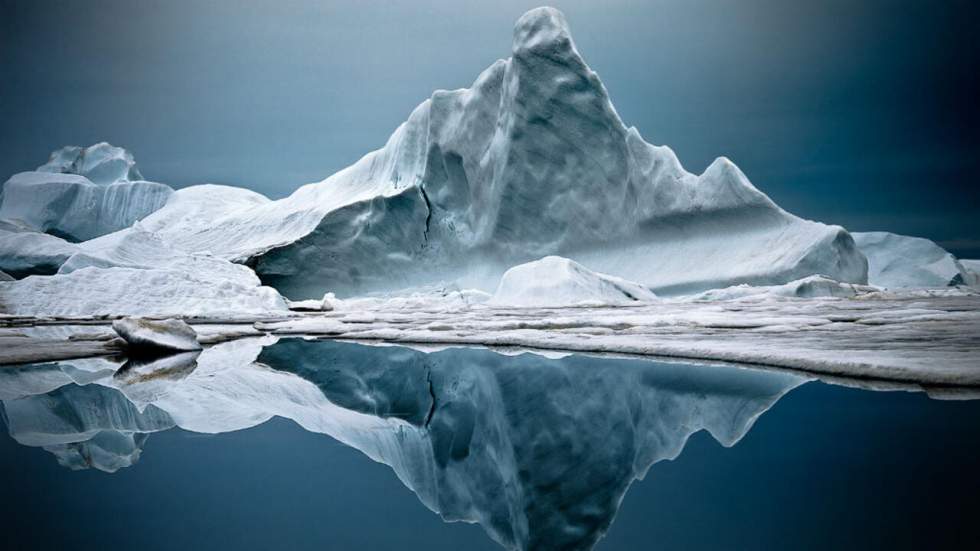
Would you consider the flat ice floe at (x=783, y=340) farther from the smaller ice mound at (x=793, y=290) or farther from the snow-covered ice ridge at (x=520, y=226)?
the smaller ice mound at (x=793, y=290)

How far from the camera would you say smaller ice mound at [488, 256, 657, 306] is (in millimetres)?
8922

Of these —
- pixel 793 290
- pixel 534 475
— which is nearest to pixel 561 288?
pixel 793 290

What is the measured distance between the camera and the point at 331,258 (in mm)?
13422

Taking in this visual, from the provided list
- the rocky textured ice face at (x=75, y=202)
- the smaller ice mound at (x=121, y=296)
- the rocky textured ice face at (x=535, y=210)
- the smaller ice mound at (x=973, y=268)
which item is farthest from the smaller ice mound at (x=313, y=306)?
the smaller ice mound at (x=973, y=268)

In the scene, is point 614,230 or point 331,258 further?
point 331,258

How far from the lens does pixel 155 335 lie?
3713mm

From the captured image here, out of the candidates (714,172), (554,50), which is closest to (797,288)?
(714,172)

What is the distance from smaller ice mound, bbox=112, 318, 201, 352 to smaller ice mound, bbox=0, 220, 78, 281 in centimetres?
910

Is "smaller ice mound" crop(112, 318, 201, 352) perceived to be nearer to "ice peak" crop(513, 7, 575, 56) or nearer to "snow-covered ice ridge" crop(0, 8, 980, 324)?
"snow-covered ice ridge" crop(0, 8, 980, 324)

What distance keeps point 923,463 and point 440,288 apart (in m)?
12.4

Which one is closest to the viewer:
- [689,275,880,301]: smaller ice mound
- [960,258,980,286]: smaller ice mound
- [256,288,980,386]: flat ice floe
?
[256,288,980,386]: flat ice floe

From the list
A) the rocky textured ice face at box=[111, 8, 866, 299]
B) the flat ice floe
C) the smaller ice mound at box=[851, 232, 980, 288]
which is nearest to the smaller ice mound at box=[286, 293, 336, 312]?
the rocky textured ice face at box=[111, 8, 866, 299]

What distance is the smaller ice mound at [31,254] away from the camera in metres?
11.5

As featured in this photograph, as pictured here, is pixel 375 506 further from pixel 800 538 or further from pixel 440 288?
pixel 440 288
